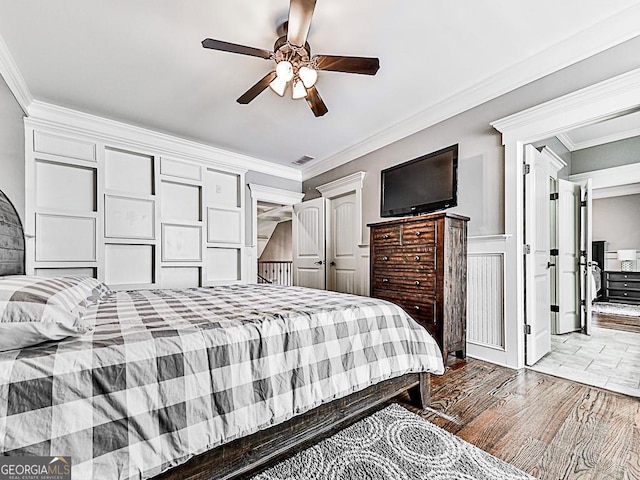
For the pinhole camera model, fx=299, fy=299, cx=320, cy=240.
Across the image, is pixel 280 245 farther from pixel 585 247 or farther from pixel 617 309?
pixel 617 309

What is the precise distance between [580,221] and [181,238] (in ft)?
17.0

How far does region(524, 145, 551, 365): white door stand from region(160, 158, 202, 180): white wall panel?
3770 mm

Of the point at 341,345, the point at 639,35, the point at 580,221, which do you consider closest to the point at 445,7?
the point at 639,35

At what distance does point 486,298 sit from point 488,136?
1.50 metres

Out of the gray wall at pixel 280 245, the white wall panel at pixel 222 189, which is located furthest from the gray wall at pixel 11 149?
the gray wall at pixel 280 245

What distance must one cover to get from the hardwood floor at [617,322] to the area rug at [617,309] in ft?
1.13

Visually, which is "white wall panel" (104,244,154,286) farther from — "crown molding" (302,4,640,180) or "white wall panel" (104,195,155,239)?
"crown molding" (302,4,640,180)

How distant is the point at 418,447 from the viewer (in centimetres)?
144

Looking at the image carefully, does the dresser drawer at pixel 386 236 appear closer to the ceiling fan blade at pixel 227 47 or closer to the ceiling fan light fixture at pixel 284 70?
the ceiling fan light fixture at pixel 284 70

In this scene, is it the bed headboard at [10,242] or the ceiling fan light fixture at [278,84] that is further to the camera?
the ceiling fan light fixture at [278,84]

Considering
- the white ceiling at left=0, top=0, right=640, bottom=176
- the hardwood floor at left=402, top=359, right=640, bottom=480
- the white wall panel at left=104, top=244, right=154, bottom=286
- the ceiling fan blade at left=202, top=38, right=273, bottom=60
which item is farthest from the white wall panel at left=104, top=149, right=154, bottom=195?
the hardwood floor at left=402, top=359, right=640, bottom=480

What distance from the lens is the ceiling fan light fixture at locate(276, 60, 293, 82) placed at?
204 cm

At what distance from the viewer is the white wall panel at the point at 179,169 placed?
12.5 feet
